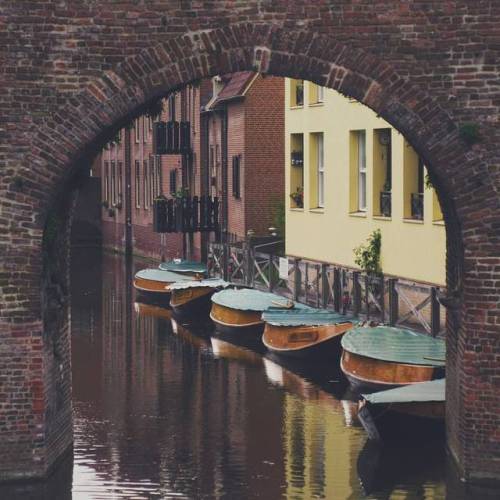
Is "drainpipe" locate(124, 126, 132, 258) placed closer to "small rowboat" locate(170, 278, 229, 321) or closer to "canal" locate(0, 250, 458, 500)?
"small rowboat" locate(170, 278, 229, 321)

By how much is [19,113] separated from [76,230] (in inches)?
2114

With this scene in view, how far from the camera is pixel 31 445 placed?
17.3 metres

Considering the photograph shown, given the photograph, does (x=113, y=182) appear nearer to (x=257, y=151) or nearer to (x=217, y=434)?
(x=257, y=151)

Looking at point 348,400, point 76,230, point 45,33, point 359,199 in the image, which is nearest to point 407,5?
point 45,33

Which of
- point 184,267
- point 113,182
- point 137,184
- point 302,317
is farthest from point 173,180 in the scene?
point 302,317

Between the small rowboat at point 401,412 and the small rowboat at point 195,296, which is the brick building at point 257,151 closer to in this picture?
the small rowboat at point 195,296

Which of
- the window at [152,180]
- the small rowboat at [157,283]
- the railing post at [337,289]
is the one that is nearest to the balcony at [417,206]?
the railing post at [337,289]

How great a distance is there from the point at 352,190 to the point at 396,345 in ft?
34.7

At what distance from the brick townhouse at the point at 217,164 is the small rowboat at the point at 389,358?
17521 millimetres

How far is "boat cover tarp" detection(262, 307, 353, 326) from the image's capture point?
29.3m

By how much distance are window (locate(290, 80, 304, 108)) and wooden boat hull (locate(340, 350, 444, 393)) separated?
550 inches

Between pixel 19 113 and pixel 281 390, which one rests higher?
pixel 19 113

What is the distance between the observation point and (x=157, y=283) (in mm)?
42281

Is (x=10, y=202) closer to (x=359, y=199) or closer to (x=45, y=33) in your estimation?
(x=45, y=33)
